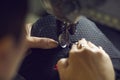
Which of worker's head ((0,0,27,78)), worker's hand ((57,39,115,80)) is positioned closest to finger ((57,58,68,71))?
worker's hand ((57,39,115,80))

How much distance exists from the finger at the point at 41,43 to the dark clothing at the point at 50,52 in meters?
0.02

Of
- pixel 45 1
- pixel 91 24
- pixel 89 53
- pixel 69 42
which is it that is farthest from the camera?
pixel 91 24

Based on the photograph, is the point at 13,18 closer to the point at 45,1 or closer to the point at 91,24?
the point at 45,1

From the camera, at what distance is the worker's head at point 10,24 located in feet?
1.40

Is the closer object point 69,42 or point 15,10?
point 15,10

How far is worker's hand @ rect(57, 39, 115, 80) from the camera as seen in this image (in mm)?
879

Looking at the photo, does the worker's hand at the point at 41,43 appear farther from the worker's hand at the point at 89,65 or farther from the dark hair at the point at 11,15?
the dark hair at the point at 11,15

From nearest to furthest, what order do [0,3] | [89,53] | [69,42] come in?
[0,3]
[89,53]
[69,42]

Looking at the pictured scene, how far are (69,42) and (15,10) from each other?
0.57 m

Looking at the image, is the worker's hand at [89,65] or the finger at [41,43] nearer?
the worker's hand at [89,65]

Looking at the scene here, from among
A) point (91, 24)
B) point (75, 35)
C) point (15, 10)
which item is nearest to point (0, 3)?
point (15, 10)

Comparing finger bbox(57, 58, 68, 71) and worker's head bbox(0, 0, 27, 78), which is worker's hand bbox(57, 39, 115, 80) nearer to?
finger bbox(57, 58, 68, 71)

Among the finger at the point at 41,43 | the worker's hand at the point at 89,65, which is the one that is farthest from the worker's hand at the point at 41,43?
the worker's hand at the point at 89,65

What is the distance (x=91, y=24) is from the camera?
1118 mm
